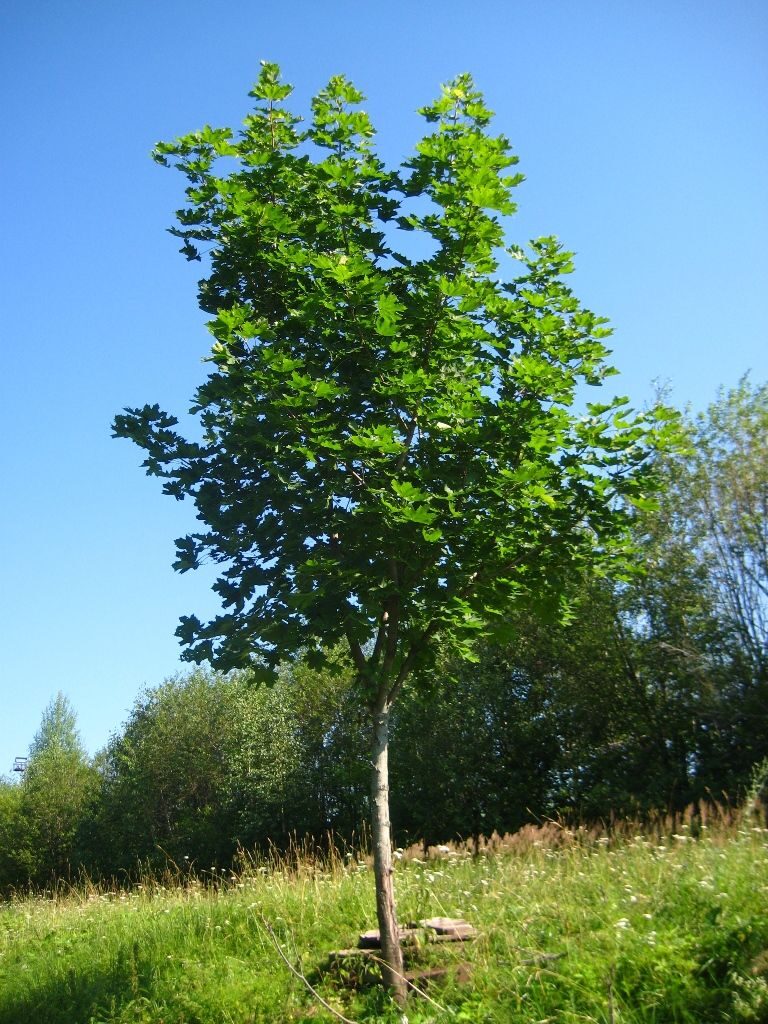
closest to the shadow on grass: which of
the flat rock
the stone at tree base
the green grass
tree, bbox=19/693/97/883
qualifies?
the green grass

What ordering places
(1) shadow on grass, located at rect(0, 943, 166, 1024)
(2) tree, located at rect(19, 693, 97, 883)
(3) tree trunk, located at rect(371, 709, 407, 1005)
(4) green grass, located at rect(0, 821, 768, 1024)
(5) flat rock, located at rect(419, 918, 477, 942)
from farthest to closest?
1. (2) tree, located at rect(19, 693, 97, 883)
2. (1) shadow on grass, located at rect(0, 943, 166, 1024)
3. (5) flat rock, located at rect(419, 918, 477, 942)
4. (3) tree trunk, located at rect(371, 709, 407, 1005)
5. (4) green grass, located at rect(0, 821, 768, 1024)

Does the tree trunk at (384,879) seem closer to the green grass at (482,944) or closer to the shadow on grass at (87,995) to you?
the green grass at (482,944)

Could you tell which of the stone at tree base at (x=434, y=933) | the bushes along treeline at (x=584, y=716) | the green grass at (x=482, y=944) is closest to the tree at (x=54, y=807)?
the bushes along treeline at (x=584, y=716)

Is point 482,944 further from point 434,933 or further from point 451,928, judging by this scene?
point 434,933

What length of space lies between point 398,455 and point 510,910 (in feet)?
14.1

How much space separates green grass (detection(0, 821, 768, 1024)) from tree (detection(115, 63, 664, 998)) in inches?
40.9

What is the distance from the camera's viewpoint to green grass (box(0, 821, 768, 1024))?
5613 millimetres

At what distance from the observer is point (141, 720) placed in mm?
30281

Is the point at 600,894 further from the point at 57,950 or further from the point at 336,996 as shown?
the point at 57,950

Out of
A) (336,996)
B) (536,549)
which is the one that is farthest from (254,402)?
(336,996)

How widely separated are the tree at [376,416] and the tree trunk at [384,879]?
2 centimetres

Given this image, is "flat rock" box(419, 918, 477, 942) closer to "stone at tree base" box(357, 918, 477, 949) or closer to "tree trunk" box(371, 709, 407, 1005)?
"stone at tree base" box(357, 918, 477, 949)

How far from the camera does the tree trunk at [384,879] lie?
641 centimetres

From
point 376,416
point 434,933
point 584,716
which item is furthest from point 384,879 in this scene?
point 584,716
